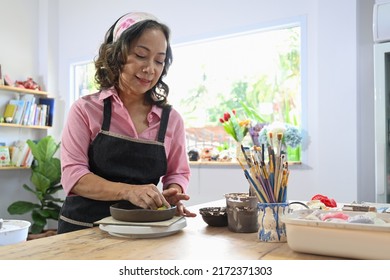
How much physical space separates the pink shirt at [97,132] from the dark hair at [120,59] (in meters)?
0.06

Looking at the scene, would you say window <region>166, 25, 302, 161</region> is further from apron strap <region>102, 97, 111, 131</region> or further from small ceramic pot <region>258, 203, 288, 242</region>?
small ceramic pot <region>258, 203, 288, 242</region>

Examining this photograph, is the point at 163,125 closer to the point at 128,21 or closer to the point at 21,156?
the point at 128,21

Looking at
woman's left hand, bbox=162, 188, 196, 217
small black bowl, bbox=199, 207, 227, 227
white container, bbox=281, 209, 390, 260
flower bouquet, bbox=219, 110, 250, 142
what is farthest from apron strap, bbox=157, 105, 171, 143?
flower bouquet, bbox=219, 110, 250, 142

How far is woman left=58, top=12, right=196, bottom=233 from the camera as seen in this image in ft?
4.52

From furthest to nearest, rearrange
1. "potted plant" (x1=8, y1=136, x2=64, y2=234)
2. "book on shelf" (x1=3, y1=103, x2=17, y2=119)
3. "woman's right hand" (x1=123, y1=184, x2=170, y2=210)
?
"book on shelf" (x1=3, y1=103, x2=17, y2=119), "potted plant" (x1=8, y1=136, x2=64, y2=234), "woman's right hand" (x1=123, y1=184, x2=170, y2=210)

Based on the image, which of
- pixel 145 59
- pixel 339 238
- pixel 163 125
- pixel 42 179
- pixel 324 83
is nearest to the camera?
pixel 339 238

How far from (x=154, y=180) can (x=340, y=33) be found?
6.65 ft

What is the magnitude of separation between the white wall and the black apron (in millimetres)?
1789

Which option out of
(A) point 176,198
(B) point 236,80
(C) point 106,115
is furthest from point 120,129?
(B) point 236,80

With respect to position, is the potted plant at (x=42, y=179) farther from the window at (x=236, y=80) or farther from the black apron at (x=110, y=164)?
the black apron at (x=110, y=164)

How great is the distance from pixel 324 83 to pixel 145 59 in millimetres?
1886

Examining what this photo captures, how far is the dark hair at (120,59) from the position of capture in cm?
138

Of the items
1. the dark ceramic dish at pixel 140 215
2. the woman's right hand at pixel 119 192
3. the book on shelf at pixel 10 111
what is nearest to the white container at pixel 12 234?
the woman's right hand at pixel 119 192

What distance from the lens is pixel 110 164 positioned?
142cm
